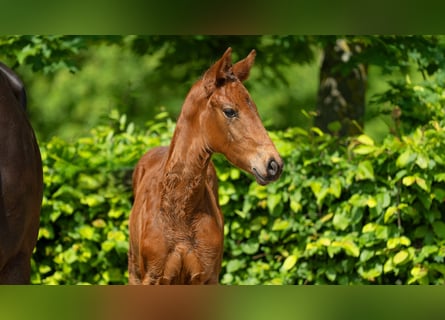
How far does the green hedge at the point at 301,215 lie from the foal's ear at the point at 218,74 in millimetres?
2812

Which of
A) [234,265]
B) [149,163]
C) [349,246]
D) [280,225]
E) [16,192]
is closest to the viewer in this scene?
[16,192]

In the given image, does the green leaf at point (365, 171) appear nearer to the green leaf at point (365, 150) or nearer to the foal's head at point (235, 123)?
the green leaf at point (365, 150)

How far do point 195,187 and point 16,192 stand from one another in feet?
7.85

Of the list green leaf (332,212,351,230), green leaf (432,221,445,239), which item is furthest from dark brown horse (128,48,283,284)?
green leaf (432,221,445,239)

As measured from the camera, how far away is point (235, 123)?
3.40m

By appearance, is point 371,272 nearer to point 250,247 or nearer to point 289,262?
point 289,262

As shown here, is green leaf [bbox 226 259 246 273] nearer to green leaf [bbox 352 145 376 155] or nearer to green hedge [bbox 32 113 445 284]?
green hedge [bbox 32 113 445 284]

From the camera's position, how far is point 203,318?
0.61 m

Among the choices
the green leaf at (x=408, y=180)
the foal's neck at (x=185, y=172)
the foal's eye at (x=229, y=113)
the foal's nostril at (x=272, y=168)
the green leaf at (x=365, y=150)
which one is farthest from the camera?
the green leaf at (x=365, y=150)

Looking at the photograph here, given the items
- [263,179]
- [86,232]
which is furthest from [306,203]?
[263,179]

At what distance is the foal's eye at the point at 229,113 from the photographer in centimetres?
340

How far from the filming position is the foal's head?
3215 millimetres

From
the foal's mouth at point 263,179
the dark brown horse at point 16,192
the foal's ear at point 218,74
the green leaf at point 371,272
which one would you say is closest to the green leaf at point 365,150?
the green leaf at point 371,272

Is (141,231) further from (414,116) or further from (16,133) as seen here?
(414,116)
